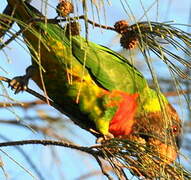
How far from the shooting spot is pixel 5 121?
2.34 metres

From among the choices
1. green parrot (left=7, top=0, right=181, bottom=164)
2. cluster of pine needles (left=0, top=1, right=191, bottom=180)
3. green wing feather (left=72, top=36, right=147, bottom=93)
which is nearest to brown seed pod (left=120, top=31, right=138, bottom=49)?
cluster of pine needles (left=0, top=1, right=191, bottom=180)

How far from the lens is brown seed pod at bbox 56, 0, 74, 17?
1.21 meters

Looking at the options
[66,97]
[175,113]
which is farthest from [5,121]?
[175,113]

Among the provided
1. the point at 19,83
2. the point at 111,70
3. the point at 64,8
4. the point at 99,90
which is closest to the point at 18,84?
the point at 19,83

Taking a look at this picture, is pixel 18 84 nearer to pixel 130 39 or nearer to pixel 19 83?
pixel 19 83

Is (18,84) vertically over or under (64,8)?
under

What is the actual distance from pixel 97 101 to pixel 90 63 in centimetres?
17

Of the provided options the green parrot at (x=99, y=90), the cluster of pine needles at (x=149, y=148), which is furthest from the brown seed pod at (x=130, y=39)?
the green parrot at (x=99, y=90)

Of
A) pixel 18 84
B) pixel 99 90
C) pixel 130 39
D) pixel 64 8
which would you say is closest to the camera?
pixel 64 8

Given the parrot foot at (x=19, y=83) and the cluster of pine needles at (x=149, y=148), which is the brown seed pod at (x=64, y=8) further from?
the parrot foot at (x=19, y=83)

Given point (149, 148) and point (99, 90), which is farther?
point (99, 90)

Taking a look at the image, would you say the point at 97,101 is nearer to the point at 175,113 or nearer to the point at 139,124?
the point at 139,124

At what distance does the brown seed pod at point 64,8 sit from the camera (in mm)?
1213

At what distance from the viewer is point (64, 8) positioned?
1235mm
